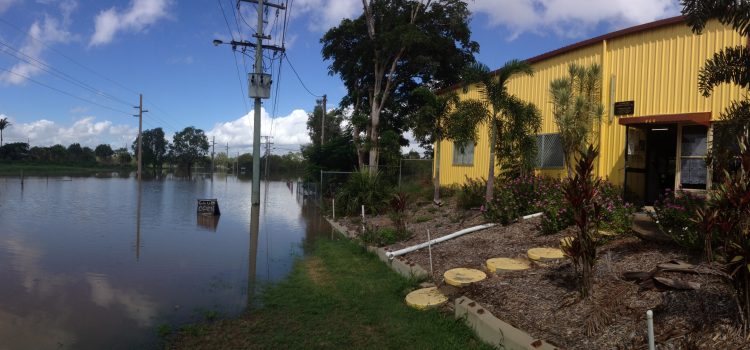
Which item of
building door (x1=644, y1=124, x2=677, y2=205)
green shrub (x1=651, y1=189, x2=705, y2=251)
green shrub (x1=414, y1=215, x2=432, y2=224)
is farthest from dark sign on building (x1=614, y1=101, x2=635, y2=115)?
green shrub (x1=651, y1=189, x2=705, y2=251)

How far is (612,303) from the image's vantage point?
496cm

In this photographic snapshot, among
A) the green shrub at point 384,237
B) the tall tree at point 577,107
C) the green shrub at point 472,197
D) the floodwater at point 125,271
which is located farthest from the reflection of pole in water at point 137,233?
the tall tree at point 577,107

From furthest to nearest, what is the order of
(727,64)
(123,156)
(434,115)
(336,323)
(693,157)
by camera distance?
(123,156)
(434,115)
(693,157)
(336,323)
(727,64)

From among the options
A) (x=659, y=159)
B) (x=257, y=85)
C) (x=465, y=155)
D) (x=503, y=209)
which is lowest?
(x=503, y=209)

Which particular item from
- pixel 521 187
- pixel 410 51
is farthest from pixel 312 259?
pixel 410 51

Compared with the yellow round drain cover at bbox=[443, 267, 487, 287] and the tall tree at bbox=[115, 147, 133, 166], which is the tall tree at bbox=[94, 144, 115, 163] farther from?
the yellow round drain cover at bbox=[443, 267, 487, 287]

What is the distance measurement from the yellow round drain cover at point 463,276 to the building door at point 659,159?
7.09m

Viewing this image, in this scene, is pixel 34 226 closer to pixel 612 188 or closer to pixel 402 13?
pixel 612 188

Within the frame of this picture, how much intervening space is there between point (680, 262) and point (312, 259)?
7.61 metres

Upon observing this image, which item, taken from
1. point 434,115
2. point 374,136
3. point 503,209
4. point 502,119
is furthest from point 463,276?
point 374,136

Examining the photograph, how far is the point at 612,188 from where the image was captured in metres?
12.2

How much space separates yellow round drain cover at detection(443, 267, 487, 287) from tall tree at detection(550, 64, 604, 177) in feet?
20.1

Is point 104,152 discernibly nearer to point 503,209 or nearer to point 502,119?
point 502,119

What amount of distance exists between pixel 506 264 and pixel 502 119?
715cm
